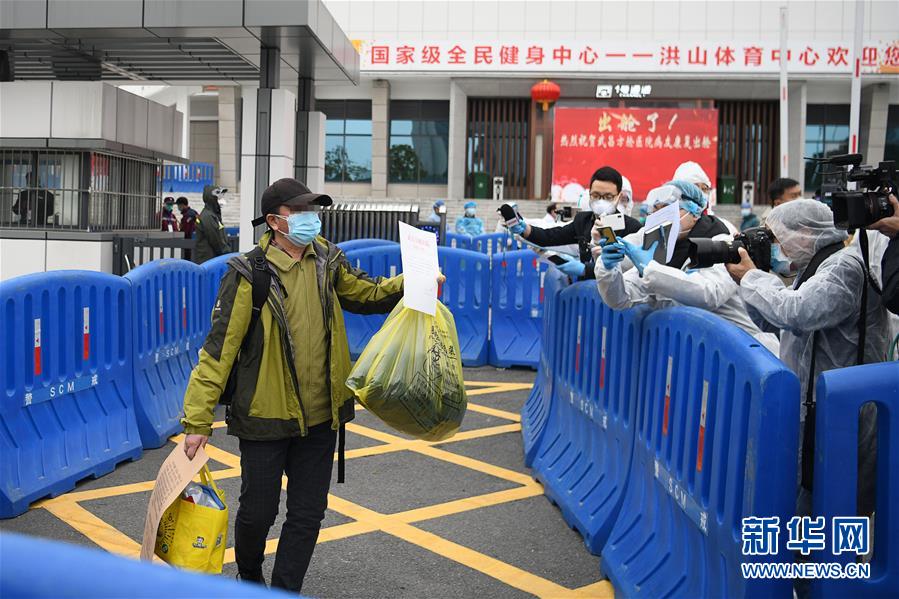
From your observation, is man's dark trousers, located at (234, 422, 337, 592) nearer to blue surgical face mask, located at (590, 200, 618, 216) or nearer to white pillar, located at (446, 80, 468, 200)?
blue surgical face mask, located at (590, 200, 618, 216)

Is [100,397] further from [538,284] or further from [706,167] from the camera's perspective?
[706,167]

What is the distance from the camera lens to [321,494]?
419 centimetres

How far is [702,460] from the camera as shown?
12.1 feet

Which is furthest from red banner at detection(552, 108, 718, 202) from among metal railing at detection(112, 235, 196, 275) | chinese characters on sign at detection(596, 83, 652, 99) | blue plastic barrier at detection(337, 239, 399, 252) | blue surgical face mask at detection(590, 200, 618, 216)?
blue surgical face mask at detection(590, 200, 618, 216)

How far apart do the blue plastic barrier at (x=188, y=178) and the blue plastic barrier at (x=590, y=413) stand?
32.7 meters

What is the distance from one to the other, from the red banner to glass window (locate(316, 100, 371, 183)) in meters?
7.86

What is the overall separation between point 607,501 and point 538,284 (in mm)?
7128

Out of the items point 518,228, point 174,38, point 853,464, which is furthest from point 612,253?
point 174,38

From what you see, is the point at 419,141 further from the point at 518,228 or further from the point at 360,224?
the point at 518,228

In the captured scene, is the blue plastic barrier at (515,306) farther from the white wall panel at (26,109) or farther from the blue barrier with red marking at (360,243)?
the white wall panel at (26,109)

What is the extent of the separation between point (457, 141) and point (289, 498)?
3319 cm

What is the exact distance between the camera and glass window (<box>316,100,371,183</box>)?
125 feet

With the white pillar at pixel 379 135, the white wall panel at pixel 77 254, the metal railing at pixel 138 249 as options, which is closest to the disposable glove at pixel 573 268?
the metal railing at pixel 138 249

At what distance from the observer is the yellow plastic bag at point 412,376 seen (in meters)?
4.21
